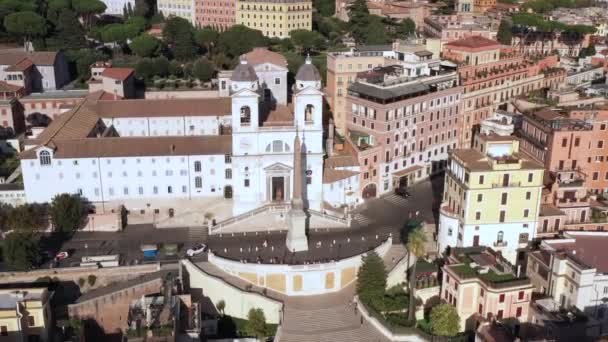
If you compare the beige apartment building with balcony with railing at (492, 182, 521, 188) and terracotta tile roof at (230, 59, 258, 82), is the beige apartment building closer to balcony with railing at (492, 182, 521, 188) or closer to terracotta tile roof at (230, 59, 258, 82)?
terracotta tile roof at (230, 59, 258, 82)

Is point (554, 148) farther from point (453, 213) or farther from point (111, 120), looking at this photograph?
point (111, 120)

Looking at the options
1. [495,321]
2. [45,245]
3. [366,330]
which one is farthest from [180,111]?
[495,321]

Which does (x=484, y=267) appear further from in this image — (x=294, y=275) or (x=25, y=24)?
(x=25, y=24)

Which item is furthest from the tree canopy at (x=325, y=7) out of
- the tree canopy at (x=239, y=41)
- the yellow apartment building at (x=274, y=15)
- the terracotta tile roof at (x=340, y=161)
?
the terracotta tile roof at (x=340, y=161)

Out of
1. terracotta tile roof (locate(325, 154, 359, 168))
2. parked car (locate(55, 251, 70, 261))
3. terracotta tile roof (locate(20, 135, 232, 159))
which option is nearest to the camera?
parked car (locate(55, 251, 70, 261))

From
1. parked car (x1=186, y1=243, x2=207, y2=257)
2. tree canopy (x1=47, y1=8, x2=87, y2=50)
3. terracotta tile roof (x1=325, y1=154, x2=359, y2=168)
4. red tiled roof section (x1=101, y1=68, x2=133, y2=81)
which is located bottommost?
parked car (x1=186, y1=243, x2=207, y2=257)

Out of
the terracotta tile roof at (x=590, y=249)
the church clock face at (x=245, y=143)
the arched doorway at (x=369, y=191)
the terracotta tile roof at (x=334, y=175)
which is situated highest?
the church clock face at (x=245, y=143)

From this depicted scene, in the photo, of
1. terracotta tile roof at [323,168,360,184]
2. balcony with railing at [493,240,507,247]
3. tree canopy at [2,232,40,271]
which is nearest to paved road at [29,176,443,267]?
tree canopy at [2,232,40,271]

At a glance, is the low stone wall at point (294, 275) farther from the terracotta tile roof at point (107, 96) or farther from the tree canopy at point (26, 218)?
the terracotta tile roof at point (107, 96)
